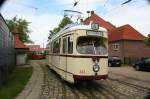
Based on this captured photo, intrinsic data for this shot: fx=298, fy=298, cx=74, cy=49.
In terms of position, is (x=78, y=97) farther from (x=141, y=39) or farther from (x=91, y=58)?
(x=141, y=39)

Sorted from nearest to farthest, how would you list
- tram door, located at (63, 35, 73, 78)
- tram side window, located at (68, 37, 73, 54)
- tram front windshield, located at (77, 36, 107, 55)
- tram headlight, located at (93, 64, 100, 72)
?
tram headlight, located at (93, 64, 100, 72) → tram front windshield, located at (77, 36, 107, 55) → tram side window, located at (68, 37, 73, 54) → tram door, located at (63, 35, 73, 78)

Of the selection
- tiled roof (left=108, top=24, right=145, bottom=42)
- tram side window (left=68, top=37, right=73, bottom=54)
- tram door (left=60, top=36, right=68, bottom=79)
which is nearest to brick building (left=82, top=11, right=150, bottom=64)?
tiled roof (left=108, top=24, right=145, bottom=42)

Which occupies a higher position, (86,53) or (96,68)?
(86,53)

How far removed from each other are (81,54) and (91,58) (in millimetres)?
511

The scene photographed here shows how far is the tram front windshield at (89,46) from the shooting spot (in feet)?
47.1

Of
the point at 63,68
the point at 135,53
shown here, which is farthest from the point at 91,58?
the point at 135,53

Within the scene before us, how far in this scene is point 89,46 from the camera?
14.5m

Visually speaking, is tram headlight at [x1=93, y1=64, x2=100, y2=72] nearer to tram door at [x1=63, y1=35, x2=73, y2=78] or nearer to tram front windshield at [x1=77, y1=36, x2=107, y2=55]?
tram front windshield at [x1=77, y1=36, x2=107, y2=55]

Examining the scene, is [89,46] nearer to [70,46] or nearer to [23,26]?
[70,46]

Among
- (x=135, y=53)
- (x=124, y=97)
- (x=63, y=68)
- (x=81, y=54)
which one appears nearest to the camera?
(x=124, y=97)

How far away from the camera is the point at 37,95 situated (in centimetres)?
1235

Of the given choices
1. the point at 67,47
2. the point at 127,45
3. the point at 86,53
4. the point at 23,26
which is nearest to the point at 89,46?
the point at 86,53

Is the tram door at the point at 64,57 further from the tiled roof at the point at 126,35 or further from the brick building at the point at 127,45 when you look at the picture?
the tiled roof at the point at 126,35

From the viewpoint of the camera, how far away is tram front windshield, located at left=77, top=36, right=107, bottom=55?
14.4 m
